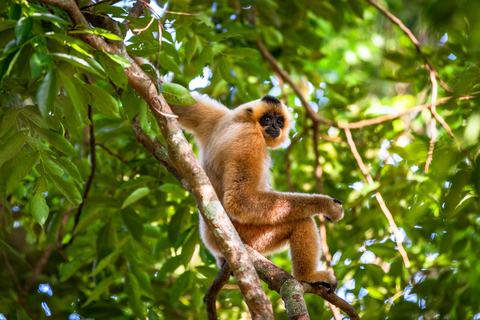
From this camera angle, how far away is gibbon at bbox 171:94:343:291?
12.2ft

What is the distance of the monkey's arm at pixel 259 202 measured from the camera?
3.72m

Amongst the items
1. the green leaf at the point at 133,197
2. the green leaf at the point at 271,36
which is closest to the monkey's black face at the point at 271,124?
the green leaf at the point at 271,36

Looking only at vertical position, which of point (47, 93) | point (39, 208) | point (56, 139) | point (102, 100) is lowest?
point (39, 208)

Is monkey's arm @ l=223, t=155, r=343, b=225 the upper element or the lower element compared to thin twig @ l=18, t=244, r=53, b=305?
upper

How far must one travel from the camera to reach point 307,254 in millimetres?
3707

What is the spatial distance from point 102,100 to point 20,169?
0.70 m

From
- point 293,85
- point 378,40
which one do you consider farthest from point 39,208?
point 378,40

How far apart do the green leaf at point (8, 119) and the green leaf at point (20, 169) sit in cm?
21

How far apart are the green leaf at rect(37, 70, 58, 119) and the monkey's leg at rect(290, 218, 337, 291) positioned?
2.63 metres

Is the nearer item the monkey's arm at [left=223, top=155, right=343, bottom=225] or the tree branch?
the tree branch

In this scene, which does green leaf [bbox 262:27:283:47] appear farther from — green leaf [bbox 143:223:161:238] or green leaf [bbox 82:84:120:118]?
green leaf [bbox 82:84:120:118]

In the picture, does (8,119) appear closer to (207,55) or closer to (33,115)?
(33,115)

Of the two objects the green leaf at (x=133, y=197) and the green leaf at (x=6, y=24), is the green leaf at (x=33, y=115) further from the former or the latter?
the green leaf at (x=133, y=197)

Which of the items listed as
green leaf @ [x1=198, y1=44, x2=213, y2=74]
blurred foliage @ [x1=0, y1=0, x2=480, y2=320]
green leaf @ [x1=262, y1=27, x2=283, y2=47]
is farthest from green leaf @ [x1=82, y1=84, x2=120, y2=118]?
green leaf @ [x1=262, y1=27, x2=283, y2=47]
